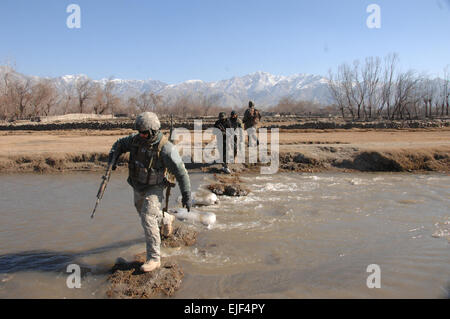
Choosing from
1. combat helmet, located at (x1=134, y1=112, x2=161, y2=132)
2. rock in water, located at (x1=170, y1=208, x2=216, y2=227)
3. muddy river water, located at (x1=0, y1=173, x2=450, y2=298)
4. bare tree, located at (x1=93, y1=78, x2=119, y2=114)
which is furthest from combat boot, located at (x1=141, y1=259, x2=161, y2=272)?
bare tree, located at (x1=93, y1=78, x2=119, y2=114)

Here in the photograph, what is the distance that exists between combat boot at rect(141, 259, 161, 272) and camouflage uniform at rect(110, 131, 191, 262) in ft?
0.11

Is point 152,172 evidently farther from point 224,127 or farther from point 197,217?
point 224,127

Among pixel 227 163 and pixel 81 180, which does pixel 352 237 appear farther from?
pixel 81 180

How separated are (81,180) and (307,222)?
6.21m

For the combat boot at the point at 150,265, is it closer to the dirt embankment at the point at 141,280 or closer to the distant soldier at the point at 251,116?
the dirt embankment at the point at 141,280

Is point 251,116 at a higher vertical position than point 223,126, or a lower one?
higher

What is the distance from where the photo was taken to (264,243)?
4664 mm

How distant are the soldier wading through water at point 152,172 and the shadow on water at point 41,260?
0.86m

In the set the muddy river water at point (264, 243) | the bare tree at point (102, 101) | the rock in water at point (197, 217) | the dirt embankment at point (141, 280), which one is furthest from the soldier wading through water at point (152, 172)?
the bare tree at point (102, 101)

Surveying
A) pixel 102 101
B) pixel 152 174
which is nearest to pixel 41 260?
pixel 152 174

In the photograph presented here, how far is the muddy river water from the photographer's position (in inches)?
140

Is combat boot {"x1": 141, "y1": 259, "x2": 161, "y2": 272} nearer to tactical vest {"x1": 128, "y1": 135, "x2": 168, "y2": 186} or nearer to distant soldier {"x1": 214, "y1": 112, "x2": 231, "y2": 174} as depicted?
tactical vest {"x1": 128, "y1": 135, "x2": 168, "y2": 186}

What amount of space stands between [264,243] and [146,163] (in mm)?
1935

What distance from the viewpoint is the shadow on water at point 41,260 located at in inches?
155
